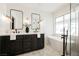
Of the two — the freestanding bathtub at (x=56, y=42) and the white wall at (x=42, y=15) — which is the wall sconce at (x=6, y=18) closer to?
the white wall at (x=42, y=15)

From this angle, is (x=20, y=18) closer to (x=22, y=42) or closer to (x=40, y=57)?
(x=22, y=42)

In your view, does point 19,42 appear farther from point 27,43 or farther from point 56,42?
point 56,42

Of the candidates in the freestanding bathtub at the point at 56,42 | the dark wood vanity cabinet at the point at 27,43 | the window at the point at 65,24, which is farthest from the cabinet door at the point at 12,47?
the window at the point at 65,24

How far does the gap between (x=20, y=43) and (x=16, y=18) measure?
52 centimetres

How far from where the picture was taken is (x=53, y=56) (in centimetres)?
183

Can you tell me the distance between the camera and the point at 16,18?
77.5 inches

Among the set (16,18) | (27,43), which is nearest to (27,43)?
(27,43)

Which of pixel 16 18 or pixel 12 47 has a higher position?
A: pixel 16 18

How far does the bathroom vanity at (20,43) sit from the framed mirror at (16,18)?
20cm

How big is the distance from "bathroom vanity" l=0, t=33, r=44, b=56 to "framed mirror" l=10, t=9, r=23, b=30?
20 centimetres

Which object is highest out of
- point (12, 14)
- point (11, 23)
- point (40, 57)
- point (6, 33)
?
point (12, 14)

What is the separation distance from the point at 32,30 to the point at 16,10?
0.51 metres

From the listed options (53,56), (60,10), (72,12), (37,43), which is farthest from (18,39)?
(72,12)

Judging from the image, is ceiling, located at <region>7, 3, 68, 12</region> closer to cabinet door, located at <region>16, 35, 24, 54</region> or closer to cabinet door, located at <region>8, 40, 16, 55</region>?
cabinet door, located at <region>16, 35, 24, 54</region>
